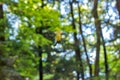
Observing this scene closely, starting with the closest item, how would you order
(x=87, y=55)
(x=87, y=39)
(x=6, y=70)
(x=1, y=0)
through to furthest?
(x=6, y=70) < (x=1, y=0) < (x=87, y=55) < (x=87, y=39)

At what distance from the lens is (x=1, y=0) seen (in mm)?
6922

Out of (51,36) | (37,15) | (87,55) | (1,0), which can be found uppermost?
(1,0)

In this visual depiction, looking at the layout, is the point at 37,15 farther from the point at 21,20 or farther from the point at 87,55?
the point at 87,55

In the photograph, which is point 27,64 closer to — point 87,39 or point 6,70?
point 6,70

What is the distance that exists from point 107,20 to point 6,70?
932 cm

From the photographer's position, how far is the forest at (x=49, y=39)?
24.0 feet

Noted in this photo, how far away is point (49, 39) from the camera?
45.2 ft

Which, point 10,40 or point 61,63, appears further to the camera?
point 61,63

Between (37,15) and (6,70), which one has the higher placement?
(37,15)

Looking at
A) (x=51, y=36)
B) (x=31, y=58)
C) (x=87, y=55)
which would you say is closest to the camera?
(x=31, y=58)

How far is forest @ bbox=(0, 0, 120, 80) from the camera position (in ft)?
24.0

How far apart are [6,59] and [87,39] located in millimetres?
13627

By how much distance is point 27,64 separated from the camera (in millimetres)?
8375

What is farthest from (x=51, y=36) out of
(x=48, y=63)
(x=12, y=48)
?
(x=12, y=48)
